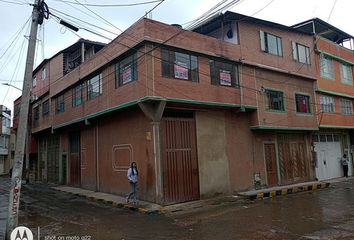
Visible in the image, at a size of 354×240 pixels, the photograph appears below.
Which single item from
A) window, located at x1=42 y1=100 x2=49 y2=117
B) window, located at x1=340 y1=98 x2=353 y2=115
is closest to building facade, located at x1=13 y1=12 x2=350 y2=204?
window, located at x1=42 y1=100 x2=49 y2=117

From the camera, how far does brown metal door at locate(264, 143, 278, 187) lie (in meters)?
20.6

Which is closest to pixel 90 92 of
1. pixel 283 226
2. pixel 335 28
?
pixel 283 226

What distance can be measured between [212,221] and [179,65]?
25.5 ft

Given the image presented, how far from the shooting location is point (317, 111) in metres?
24.1

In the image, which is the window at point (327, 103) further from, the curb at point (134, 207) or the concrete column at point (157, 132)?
the curb at point (134, 207)

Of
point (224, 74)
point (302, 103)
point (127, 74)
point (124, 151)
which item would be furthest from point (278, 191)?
point (127, 74)

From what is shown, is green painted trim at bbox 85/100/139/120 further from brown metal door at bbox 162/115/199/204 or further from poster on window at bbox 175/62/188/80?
poster on window at bbox 175/62/188/80

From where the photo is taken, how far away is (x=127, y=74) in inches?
645

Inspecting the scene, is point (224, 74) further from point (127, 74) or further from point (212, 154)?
point (127, 74)

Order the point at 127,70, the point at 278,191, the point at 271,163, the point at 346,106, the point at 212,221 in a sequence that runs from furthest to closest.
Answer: the point at 346,106
the point at 271,163
the point at 278,191
the point at 127,70
the point at 212,221

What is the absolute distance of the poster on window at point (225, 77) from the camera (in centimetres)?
1775

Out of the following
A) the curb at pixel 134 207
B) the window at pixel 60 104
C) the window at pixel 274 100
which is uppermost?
the window at pixel 60 104

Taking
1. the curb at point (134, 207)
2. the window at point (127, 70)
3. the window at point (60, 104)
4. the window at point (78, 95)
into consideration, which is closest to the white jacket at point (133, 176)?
the curb at point (134, 207)

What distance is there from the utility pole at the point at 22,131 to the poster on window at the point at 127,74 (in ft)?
18.6
